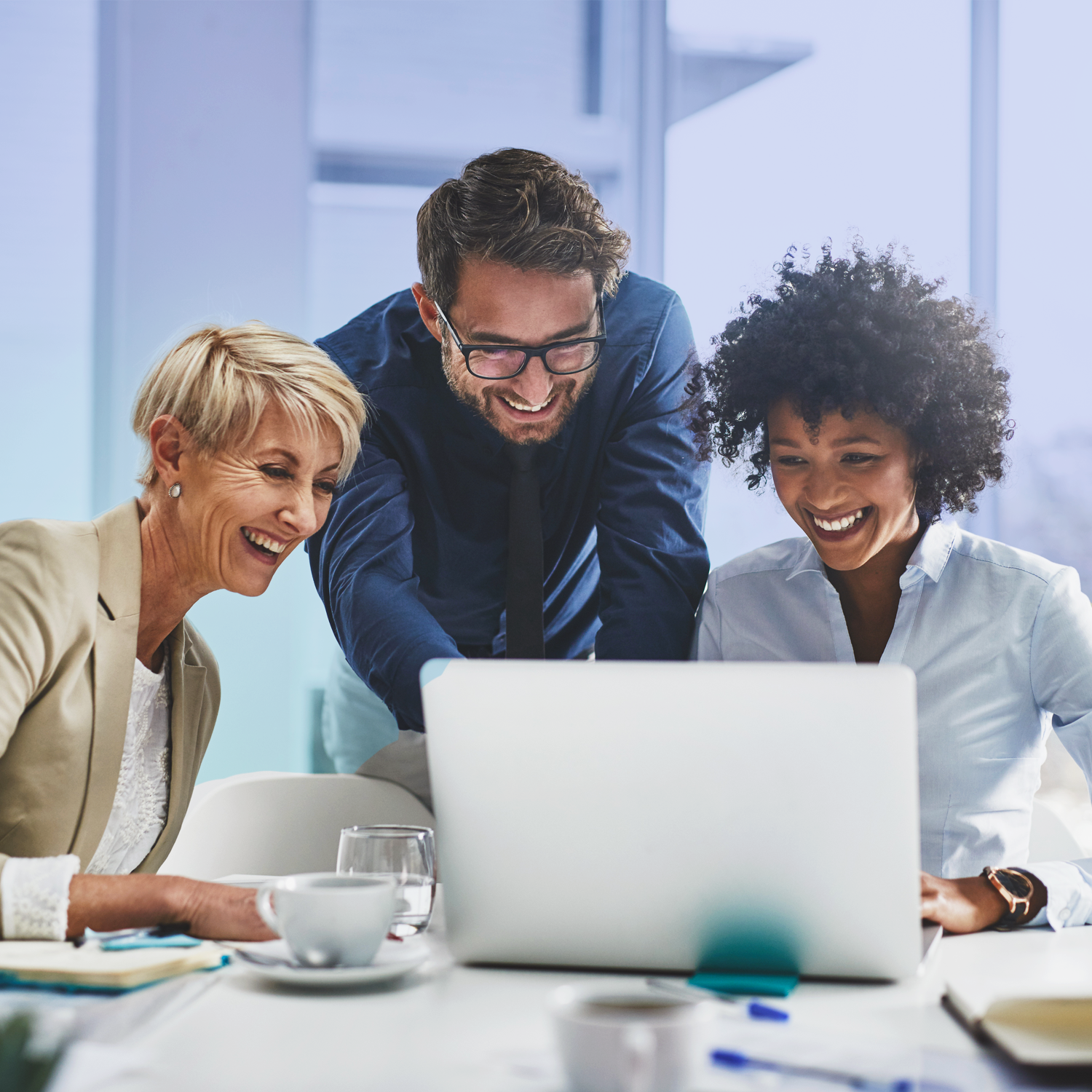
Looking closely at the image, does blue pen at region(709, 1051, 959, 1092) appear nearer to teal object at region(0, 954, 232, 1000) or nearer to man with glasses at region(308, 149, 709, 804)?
teal object at region(0, 954, 232, 1000)

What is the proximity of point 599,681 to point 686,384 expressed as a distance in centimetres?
121

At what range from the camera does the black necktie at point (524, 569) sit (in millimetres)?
2000

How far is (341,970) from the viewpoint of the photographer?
0.78 metres

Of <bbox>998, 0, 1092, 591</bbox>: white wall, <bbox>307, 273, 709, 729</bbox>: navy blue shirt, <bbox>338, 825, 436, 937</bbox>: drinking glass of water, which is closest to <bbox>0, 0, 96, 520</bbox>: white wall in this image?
<bbox>307, 273, 709, 729</bbox>: navy blue shirt

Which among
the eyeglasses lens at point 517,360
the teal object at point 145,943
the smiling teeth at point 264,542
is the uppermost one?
the eyeglasses lens at point 517,360

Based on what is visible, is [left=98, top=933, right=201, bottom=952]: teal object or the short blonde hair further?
the short blonde hair

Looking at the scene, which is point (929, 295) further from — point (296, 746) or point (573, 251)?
point (296, 746)

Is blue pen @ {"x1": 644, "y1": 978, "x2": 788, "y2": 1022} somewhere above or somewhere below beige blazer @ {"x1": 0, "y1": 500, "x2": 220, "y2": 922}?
below

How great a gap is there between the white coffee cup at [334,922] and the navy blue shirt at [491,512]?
1.02 m

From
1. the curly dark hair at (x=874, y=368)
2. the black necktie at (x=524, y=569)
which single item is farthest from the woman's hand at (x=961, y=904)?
the black necktie at (x=524, y=569)

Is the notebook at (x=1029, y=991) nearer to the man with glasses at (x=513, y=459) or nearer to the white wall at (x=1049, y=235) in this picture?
the man with glasses at (x=513, y=459)

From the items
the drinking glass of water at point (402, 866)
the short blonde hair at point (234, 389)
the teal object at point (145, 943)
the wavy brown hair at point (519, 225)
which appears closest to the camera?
the teal object at point (145, 943)

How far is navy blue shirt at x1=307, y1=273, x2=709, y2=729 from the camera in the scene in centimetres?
188

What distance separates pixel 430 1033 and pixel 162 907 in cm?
34
